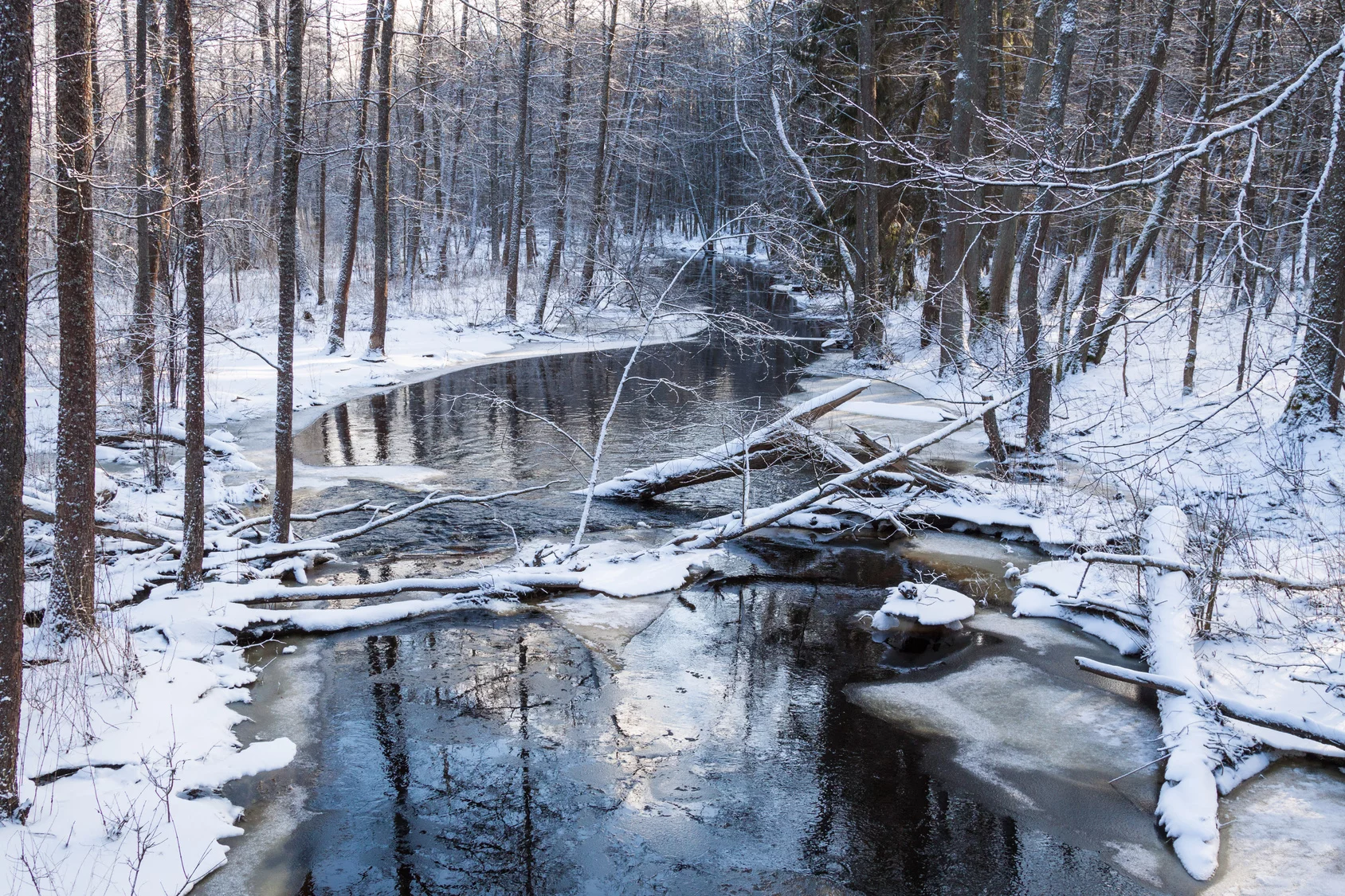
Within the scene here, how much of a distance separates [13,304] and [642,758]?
483 cm

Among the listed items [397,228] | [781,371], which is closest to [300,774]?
[781,371]

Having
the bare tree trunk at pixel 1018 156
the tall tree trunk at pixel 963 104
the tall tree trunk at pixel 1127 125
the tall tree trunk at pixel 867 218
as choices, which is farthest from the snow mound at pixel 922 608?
the tall tree trunk at pixel 867 218

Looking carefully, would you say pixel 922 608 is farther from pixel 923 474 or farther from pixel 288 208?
pixel 288 208

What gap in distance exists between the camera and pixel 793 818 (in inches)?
242

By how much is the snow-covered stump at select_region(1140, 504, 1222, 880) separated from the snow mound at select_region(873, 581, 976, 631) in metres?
1.72

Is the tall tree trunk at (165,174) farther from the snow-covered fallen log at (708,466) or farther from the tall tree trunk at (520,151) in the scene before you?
the tall tree trunk at (520,151)

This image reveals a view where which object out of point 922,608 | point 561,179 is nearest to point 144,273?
point 922,608

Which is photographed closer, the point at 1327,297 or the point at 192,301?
the point at 192,301

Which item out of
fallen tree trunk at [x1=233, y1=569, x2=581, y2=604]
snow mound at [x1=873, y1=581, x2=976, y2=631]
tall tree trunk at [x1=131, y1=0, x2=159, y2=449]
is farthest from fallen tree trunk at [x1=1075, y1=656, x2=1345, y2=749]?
tall tree trunk at [x1=131, y1=0, x2=159, y2=449]

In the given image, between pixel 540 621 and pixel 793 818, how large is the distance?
3.92 meters

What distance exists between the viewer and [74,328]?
5953mm

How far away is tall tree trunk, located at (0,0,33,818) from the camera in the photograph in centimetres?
434

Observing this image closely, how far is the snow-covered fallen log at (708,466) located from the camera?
12977mm

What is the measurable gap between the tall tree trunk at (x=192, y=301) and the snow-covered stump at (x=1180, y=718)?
26.0ft
